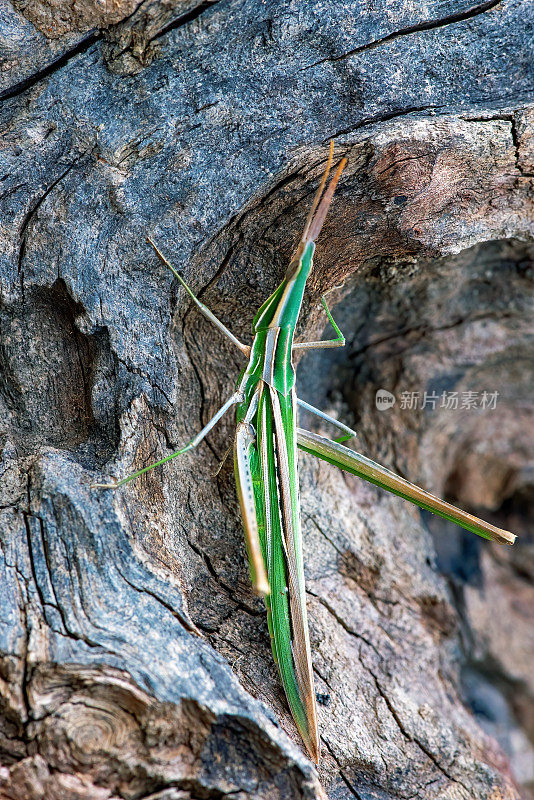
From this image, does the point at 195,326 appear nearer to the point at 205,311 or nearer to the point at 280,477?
the point at 205,311

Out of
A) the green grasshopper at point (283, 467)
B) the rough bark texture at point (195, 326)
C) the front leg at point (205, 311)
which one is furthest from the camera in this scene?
the front leg at point (205, 311)

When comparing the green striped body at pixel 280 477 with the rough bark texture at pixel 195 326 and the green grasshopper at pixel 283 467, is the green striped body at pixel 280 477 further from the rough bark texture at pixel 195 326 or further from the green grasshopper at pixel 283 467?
the rough bark texture at pixel 195 326

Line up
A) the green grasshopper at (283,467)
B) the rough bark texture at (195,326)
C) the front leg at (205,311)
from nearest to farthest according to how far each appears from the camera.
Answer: the rough bark texture at (195,326)
the green grasshopper at (283,467)
the front leg at (205,311)

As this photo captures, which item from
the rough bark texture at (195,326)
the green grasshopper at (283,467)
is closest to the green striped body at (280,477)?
the green grasshopper at (283,467)

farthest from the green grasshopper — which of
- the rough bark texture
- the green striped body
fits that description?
the rough bark texture

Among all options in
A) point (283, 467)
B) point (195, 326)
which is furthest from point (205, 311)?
point (283, 467)

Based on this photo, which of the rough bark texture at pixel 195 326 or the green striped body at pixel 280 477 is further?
the green striped body at pixel 280 477

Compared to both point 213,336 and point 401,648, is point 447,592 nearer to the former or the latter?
point 401,648
